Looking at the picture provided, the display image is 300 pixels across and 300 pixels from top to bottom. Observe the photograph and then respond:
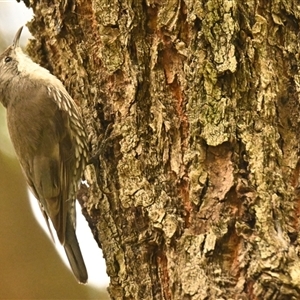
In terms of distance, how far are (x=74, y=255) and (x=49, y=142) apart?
0.72 metres

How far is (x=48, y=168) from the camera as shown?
3.48 m

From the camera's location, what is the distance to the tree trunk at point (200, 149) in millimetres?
2113

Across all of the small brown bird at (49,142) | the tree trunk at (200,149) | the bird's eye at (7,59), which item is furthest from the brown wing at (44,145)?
the tree trunk at (200,149)

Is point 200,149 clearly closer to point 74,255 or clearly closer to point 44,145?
point 74,255

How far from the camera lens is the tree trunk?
2.11 meters

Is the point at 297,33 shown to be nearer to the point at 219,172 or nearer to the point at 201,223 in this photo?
the point at 219,172

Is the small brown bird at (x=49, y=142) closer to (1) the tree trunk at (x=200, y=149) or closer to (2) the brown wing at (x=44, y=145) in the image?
(2) the brown wing at (x=44, y=145)

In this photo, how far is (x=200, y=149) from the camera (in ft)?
7.42

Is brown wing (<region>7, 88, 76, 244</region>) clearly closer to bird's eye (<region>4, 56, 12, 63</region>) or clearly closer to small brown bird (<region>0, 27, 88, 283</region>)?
small brown bird (<region>0, 27, 88, 283</region>)

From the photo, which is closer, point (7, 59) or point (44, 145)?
point (44, 145)

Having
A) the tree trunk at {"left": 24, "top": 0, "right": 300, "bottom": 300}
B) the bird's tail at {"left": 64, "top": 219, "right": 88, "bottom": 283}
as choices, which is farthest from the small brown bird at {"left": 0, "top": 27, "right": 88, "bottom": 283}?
the tree trunk at {"left": 24, "top": 0, "right": 300, "bottom": 300}

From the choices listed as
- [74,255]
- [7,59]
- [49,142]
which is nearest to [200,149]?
[74,255]

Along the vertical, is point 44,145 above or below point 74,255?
above

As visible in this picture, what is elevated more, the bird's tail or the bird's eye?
the bird's eye
